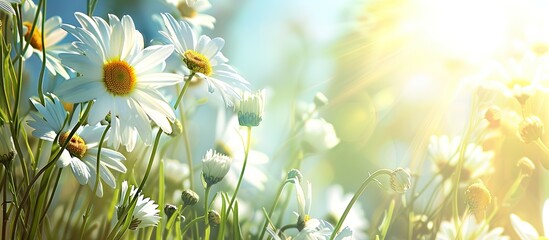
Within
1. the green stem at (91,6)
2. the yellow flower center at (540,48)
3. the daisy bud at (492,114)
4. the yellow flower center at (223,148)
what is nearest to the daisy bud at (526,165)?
the daisy bud at (492,114)

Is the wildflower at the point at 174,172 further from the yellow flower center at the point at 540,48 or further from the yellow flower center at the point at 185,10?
the yellow flower center at the point at 540,48

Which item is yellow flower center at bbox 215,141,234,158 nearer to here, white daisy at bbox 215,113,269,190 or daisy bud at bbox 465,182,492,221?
white daisy at bbox 215,113,269,190

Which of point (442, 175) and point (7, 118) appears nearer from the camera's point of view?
point (7, 118)

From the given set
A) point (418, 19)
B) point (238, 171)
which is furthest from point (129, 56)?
point (418, 19)

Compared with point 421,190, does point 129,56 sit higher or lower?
higher

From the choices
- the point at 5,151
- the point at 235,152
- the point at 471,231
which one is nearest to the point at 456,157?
the point at 471,231

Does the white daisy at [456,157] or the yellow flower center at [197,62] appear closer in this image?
the yellow flower center at [197,62]

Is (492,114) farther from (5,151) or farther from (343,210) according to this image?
(5,151)

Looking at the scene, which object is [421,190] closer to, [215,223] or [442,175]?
[442,175]
